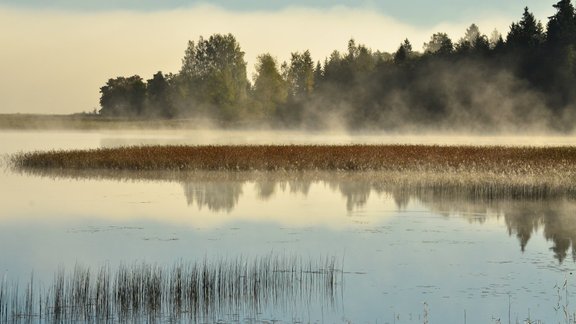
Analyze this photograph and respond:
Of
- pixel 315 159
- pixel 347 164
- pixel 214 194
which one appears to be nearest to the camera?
pixel 214 194

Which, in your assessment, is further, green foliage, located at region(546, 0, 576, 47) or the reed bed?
green foliage, located at region(546, 0, 576, 47)

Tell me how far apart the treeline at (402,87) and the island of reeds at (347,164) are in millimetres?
38680

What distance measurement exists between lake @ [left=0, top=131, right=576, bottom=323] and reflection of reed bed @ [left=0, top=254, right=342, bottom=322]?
4.1 inches

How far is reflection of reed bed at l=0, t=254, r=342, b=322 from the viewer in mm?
10984

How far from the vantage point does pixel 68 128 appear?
452ft

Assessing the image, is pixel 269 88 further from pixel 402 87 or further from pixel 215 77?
pixel 402 87

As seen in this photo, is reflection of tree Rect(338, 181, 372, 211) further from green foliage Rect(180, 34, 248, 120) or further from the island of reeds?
green foliage Rect(180, 34, 248, 120)

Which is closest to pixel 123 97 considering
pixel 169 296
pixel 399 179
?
pixel 399 179

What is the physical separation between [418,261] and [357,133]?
79433 mm

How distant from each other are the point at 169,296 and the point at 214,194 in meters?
14.9

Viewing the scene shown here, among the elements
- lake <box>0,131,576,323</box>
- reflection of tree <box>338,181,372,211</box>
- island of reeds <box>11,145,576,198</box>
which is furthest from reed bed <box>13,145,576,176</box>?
lake <box>0,131,576,323</box>

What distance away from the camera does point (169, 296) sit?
11.8m

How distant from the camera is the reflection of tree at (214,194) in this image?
2392 centimetres

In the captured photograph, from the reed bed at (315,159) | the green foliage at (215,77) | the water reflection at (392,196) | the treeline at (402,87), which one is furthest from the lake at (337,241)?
the green foliage at (215,77)
